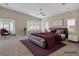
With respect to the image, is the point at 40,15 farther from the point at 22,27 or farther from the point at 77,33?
the point at 77,33

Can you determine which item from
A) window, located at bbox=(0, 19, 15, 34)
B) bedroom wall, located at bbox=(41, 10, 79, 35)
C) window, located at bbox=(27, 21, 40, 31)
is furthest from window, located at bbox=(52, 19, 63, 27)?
window, located at bbox=(0, 19, 15, 34)

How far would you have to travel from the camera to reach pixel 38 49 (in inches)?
118

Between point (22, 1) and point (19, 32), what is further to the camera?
point (19, 32)

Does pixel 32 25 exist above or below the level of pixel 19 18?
below

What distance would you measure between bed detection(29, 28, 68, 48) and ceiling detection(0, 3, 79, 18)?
464 millimetres

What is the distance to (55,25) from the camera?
10.4ft

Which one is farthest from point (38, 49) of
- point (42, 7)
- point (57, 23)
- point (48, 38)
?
point (42, 7)

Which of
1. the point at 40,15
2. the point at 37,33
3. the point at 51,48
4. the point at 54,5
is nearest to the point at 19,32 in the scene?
the point at 37,33

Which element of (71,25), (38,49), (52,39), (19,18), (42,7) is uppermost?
(42,7)

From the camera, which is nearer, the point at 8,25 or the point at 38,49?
the point at 38,49

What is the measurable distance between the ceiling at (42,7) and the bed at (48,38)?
18.3 inches

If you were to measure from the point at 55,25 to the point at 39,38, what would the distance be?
53cm

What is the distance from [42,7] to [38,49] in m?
1.02

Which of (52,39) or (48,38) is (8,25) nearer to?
(48,38)
